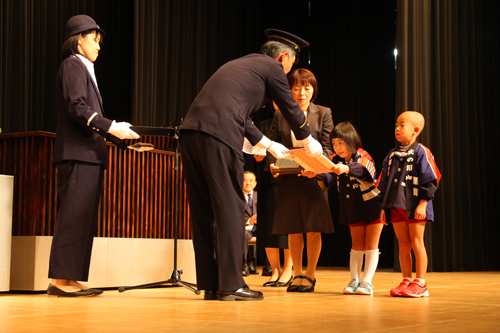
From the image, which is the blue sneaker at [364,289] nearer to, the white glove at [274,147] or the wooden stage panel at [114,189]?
the white glove at [274,147]

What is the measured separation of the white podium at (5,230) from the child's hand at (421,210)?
2.15 m

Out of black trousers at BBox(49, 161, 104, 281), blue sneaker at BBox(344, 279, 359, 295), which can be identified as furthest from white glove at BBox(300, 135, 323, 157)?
black trousers at BBox(49, 161, 104, 281)

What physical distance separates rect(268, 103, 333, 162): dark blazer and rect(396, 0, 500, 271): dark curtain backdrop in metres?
3.22

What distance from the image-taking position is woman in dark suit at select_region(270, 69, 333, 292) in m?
3.51

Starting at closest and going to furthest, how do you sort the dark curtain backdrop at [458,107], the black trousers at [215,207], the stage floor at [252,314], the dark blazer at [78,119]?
1. the stage floor at [252,314]
2. the black trousers at [215,207]
3. the dark blazer at [78,119]
4. the dark curtain backdrop at [458,107]

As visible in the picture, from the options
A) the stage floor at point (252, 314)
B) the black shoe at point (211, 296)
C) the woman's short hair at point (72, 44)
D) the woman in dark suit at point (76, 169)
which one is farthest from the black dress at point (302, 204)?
the woman's short hair at point (72, 44)

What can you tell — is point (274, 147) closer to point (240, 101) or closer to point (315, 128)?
point (240, 101)

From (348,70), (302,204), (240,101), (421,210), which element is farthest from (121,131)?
(348,70)

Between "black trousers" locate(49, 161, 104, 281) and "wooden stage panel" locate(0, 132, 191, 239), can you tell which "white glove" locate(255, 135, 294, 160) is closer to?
"wooden stage panel" locate(0, 132, 191, 239)

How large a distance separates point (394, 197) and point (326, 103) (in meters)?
5.76

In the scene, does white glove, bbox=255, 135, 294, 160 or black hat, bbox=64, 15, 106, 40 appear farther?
black hat, bbox=64, 15, 106, 40

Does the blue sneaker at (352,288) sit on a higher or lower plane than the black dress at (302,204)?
lower

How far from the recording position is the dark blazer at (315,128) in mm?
3715

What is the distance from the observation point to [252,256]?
6906 mm
